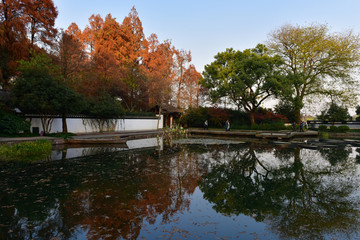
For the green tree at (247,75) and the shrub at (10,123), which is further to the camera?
the green tree at (247,75)

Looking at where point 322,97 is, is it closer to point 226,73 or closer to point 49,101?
point 226,73

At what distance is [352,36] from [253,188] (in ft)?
113

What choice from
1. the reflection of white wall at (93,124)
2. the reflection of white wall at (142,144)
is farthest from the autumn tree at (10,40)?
the reflection of white wall at (142,144)

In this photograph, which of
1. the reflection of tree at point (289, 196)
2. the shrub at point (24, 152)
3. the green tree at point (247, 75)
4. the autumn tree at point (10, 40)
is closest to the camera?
the reflection of tree at point (289, 196)

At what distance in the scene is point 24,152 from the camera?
11664 millimetres

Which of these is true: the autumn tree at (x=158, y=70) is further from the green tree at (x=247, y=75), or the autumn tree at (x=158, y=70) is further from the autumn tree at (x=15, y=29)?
the autumn tree at (x=15, y=29)

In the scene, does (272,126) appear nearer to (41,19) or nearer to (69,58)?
(69,58)

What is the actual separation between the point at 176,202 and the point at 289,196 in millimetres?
3078

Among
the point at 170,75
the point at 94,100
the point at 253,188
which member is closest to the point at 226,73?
the point at 170,75

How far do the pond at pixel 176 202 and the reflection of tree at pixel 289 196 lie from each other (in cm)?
2

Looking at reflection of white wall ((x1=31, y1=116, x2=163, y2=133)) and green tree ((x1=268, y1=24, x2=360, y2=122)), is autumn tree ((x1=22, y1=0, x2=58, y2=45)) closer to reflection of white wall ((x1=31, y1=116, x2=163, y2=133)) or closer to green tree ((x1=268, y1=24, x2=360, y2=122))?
reflection of white wall ((x1=31, y1=116, x2=163, y2=133))

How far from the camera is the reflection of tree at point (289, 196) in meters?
4.32

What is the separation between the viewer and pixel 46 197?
568 cm

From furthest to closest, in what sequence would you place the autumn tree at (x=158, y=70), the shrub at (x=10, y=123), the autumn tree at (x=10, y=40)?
the autumn tree at (x=158, y=70)
the autumn tree at (x=10, y=40)
the shrub at (x=10, y=123)
